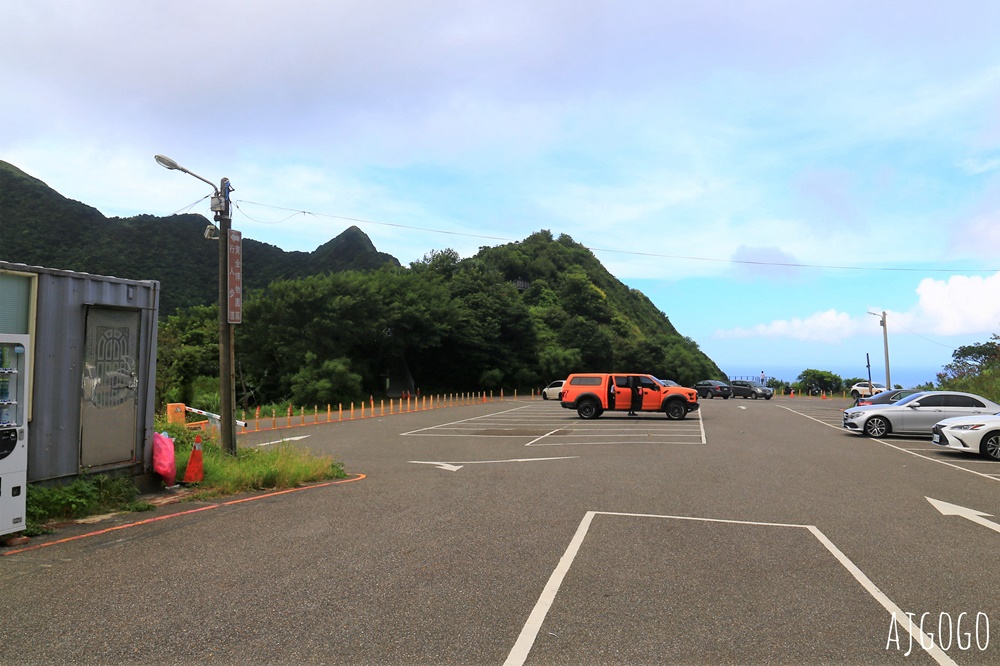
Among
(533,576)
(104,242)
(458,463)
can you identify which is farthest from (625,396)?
(104,242)

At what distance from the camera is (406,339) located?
56.7 m

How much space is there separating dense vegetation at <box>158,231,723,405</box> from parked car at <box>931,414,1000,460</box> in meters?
35.0

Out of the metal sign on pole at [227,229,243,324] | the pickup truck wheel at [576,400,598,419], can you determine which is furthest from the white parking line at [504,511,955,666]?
the pickup truck wheel at [576,400,598,419]

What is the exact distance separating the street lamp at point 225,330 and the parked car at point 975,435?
14954 millimetres

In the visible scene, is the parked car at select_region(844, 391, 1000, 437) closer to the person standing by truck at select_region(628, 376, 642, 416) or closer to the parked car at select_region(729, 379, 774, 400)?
the person standing by truck at select_region(628, 376, 642, 416)

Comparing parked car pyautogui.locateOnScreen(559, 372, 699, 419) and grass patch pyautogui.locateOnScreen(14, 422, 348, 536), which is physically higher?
parked car pyautogui.locateOnScreen(559, 372, 699, 419)

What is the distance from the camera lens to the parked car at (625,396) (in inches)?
1102

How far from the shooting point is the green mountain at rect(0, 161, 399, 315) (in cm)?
6294

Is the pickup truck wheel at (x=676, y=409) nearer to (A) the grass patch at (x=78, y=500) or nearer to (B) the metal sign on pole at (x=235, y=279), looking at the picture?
(B) the metal sign on pole at (x=235, y=279)

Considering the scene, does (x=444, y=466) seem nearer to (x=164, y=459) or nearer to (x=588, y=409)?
(x=164, y=459)

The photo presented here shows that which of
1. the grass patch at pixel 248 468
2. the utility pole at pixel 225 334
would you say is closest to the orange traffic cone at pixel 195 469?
the grass patch at pixel 248 468

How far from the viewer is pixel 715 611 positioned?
520 centimetres

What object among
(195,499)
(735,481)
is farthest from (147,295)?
(735,481)

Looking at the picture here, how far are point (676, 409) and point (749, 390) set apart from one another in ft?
104
